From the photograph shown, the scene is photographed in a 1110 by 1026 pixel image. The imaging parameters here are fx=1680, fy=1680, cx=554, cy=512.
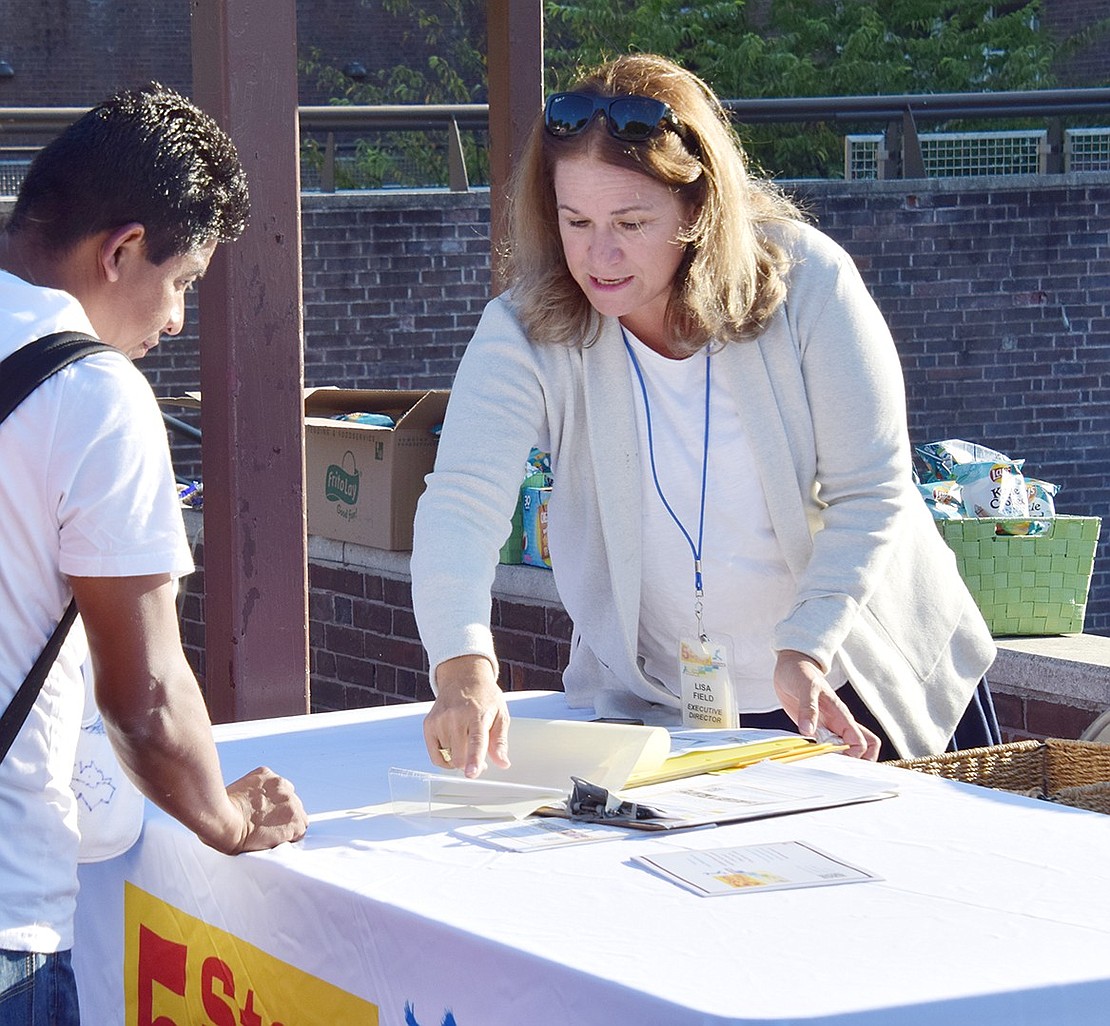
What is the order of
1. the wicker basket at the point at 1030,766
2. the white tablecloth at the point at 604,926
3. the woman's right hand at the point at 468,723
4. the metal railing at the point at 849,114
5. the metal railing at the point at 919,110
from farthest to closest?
the metal railing at the point at 919,110 < the metal railing at the point at 849,114 < the wicker basket at the point at 1030,766 < the woman's right hand at the point at 468,723 < the white tablecloth at the point at 604,926

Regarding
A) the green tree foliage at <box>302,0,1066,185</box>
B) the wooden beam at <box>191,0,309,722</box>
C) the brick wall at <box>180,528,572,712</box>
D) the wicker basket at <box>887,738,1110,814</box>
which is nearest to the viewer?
the wicker basket at <box>887,738,1110,814</box>

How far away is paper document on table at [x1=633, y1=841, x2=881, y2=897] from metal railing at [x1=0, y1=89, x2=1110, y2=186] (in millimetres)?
9594

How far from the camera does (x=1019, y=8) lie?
49.7ft

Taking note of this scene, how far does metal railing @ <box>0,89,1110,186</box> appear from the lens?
11141mm

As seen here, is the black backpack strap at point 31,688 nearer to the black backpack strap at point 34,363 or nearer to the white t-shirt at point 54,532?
the white t-shirt at point 54,532

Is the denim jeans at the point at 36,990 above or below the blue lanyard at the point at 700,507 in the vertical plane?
below

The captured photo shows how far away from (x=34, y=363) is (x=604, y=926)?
735 mm

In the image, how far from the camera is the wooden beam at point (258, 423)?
3246 mm

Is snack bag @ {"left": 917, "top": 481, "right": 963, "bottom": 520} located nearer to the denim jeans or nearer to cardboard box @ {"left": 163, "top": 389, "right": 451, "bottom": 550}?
cardboard box @ {"left": 163, "top": 389, "right": 451, "bottom": 550}

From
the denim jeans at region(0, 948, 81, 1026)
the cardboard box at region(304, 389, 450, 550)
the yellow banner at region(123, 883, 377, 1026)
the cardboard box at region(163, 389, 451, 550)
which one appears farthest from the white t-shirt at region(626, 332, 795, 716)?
the cardboard box at region(304, 389, 450, 550)

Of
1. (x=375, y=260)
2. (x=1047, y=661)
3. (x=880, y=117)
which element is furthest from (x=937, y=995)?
(x=880, y=117)

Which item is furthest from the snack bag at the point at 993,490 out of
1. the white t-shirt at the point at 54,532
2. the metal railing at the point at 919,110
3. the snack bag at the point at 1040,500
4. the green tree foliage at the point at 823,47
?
the green tree foliage at the point at 823,47

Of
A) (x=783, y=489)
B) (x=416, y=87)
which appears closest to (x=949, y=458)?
(x=783, y=489)

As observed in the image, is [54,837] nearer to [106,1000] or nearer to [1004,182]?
[106,1000]
